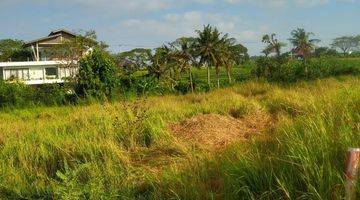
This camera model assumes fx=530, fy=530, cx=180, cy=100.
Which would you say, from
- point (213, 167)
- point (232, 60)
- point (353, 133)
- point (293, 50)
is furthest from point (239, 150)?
point (293, 50)

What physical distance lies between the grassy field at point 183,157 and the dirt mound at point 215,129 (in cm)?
2

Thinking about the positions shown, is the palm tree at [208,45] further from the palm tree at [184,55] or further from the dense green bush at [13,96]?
the dense green bush at [13,96]

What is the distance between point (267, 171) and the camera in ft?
14.7

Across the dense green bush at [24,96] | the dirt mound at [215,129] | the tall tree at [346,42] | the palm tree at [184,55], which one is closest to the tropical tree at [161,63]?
the palm tree at [184,55]

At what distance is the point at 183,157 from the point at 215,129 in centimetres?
282

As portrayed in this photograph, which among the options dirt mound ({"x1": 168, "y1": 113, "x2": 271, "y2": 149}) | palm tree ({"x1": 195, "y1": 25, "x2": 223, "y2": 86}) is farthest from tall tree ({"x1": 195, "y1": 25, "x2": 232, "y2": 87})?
dirt mound ({"x1": 168, "y1": 113, "x2": 271, "y2": 149})

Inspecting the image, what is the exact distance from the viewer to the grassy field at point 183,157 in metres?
4.29

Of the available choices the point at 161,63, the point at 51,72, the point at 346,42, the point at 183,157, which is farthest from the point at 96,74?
the point at 346,42

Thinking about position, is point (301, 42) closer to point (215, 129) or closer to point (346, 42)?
point (215, 129)

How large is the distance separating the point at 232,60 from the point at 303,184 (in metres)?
62.5

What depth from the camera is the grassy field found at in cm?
429

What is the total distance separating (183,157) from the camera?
7094mm

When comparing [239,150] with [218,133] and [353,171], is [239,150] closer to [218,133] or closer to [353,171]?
[353,171]

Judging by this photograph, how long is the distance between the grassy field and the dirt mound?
0.07ft
